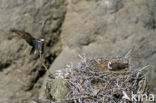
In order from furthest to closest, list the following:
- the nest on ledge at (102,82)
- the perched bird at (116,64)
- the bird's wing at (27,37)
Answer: the bird's wing at (27,37)
the perched bird at (116,64)
the nest on ledge at (102,82)

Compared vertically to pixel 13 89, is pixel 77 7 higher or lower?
higher

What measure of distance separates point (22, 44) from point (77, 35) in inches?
27.6

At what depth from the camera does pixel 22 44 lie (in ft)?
20.7

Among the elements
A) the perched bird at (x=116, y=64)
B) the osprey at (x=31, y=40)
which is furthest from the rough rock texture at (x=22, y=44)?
the perched bird at (x=116, y=64)

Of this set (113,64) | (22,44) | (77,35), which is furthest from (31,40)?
(113,64)

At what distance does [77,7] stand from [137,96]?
177 cm

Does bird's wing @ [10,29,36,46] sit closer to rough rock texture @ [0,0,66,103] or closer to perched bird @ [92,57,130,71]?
rough rock texture @ [0,0,66,103]

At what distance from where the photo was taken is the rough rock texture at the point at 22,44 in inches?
248

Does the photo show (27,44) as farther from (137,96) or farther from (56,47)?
(137,96)

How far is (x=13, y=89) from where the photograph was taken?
20.9ft

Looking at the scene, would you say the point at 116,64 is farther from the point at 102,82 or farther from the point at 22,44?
the point at 22,44

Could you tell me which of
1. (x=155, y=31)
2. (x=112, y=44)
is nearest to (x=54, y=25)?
(x=112, y=44)

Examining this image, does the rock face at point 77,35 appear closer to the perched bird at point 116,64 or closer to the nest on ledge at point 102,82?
the perched bird at point 116,64

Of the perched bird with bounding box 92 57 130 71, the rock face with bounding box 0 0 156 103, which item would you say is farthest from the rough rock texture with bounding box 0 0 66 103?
the perched bird with bounding box 92 57 130 71
